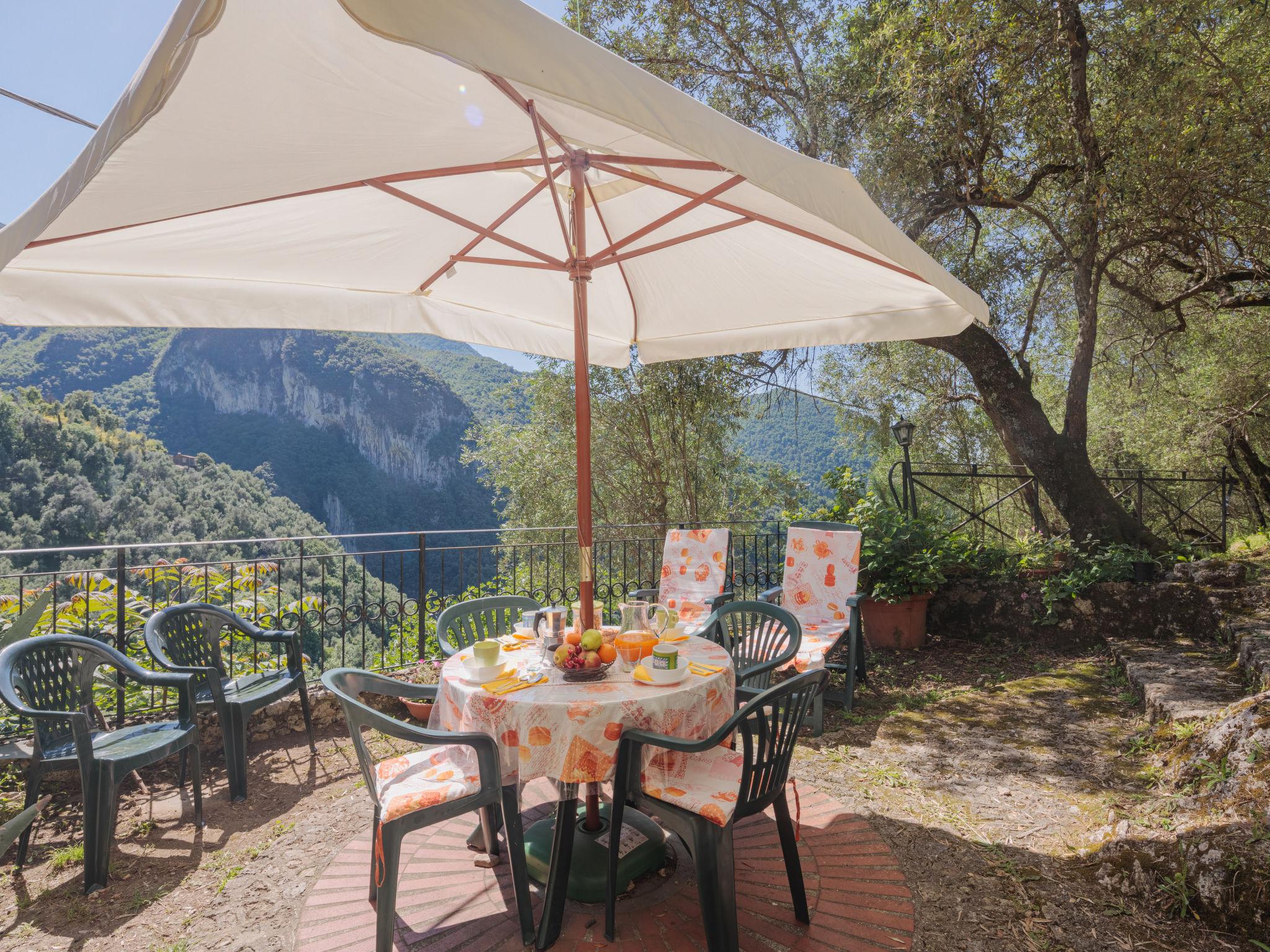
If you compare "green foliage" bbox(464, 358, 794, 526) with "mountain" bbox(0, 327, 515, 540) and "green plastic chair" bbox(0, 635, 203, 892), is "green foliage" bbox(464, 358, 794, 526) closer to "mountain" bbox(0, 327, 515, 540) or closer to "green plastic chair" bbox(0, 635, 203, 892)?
"green plastic chair" bbox(0, 635, 203, 892)

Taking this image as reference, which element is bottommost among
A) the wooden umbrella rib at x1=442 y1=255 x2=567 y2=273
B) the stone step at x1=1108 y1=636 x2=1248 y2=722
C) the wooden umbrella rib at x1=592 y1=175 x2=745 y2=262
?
the stone step at x1=1108 y1=636 x2=1248 y2=722

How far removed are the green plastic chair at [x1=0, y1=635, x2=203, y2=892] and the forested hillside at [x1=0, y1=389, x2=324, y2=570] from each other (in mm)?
14512

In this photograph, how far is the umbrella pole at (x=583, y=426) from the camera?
96.8 inches

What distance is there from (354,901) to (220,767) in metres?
1.76

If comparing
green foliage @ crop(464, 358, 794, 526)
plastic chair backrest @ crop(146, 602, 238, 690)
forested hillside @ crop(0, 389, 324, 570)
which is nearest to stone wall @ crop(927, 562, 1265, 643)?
green foliage @ crop(464, 358, 794, 526)

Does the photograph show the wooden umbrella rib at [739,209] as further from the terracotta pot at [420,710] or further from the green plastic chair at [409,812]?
the terracotta pot at [420,710]

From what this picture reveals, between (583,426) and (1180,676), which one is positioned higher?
(583,426)

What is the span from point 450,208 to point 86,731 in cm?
251

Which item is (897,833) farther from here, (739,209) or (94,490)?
(94,490)

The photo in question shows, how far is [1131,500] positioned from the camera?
10.9 metres

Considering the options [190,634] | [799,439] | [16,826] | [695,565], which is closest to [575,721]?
[16,826]

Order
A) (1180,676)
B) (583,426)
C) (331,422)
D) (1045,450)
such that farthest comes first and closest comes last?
(331,422) → (1045,450) → (1180,676) → (583,426)

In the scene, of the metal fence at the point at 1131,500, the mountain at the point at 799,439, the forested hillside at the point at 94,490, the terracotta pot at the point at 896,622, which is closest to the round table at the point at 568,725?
the terracotta pot at the point at 896,622

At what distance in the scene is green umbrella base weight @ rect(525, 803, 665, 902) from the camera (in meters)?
2.29
